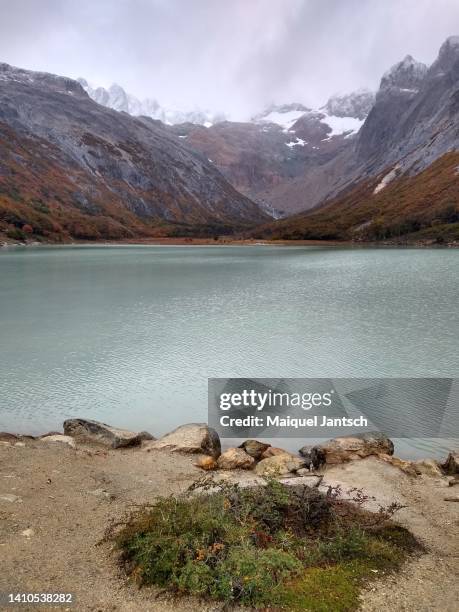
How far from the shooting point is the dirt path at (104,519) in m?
8.02

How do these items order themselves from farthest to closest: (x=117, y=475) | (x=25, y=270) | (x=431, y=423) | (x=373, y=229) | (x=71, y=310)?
1. (x=373, y=229)
2. (x=25, y=270)
3. (x=71, y=310)
4. (x=431, y=423)
5. (x=117, y=475)

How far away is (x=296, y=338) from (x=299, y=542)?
23.0m

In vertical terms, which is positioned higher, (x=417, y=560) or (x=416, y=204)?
(x=416, y=204)

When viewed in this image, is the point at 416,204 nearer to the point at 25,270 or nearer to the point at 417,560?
the point at 25,270

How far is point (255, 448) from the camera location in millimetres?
15797

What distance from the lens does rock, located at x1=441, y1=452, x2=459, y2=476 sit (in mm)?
14227

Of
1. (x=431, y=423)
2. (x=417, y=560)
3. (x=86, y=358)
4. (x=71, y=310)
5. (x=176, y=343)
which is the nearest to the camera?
(x=417, y=560)

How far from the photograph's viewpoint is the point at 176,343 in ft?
102

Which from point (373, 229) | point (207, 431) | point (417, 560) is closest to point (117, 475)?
point (207, 431)

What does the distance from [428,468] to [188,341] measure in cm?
1949

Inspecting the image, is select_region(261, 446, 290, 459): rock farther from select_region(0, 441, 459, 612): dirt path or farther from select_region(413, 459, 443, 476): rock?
select_region(413, 459, 443, 476): rock

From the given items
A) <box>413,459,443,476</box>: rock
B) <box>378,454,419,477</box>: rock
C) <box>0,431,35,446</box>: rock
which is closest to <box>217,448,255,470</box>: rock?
<box>378,454,419,477</box>: rock

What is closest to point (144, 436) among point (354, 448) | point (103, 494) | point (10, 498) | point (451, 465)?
point (103, 494)

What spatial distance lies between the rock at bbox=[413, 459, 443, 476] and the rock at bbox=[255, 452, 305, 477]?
3.24m
